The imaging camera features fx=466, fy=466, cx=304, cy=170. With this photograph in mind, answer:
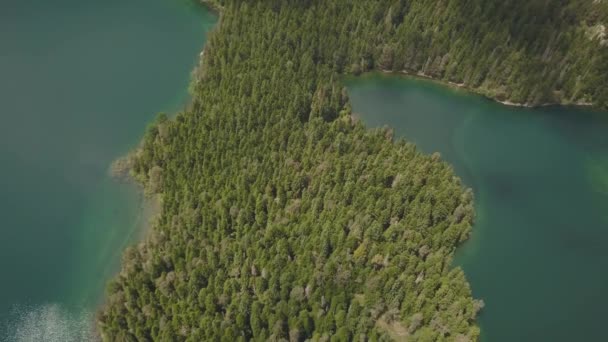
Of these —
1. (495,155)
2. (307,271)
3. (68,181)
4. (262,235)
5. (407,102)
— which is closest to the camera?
(307,271)

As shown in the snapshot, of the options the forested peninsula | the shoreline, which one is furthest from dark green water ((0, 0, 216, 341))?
the shoreline

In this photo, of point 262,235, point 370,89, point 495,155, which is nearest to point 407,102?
point 370,89

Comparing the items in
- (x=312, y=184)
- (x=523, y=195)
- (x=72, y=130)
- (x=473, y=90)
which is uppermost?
(x=473, y=90)

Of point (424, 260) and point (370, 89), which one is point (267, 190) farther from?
point (370, 89)

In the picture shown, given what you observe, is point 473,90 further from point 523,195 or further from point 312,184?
point 312,184

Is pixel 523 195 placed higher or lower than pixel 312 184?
higher

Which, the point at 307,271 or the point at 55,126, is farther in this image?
the point at 55,126

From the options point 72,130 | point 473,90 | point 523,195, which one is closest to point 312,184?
point 523,195
